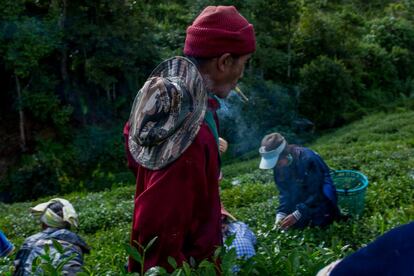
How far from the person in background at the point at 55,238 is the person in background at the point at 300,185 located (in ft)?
5.24

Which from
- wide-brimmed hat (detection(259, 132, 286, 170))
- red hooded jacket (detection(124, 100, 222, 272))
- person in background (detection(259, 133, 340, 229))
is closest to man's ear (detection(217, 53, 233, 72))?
red hooded jacket (detection(124, 100, 222, 272))

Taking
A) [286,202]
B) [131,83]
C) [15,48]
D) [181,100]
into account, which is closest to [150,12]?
[131,83]

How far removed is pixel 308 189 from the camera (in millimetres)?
4727

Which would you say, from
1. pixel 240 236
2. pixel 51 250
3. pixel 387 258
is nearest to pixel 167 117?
pixel 387 258

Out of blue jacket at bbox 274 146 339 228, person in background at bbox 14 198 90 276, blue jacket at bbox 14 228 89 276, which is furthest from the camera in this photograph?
blue jacket at bbox 274 146 339 228

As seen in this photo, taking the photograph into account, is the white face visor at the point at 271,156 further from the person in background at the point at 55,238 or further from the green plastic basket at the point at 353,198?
the person in background at the point at 55,238

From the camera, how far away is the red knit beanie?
202 cm

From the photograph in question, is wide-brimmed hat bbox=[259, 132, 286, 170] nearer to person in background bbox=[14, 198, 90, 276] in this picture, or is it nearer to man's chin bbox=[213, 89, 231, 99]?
person in background bbox=[14, 198, 90, 276]

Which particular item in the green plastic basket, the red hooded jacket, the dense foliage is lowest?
the dense foliage

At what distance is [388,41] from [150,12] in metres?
8.68

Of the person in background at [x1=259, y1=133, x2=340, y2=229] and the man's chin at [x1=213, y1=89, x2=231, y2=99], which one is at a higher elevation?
the man's chin at [x1=213, y1=89, x2=231, y2=99]

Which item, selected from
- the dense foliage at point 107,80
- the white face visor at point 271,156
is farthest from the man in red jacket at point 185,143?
the dense foliage at point 107,80

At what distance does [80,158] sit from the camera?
14273mm

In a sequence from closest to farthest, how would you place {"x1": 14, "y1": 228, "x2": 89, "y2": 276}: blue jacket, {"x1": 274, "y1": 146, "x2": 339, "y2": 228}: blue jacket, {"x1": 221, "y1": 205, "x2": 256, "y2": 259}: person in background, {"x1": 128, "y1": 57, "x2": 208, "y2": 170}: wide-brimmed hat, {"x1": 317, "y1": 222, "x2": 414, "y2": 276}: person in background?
{"x1": 317, "y1": 222, "x2": 414, "y2": 276}: person in background < {"x1": 128, "y1": 57, "x2": 208, "y2": 170}: wide-brimmed hat < {"x1": 14, "y1": 228, "x2": 89, "y2": 276}: blue jacket < {"x1": 221, "y1": 205, "x2": 256, "y2": 259}: person in background < {"x1": 274, "y1": 146, "x2": 339, "y2": 228}: blue jacket
